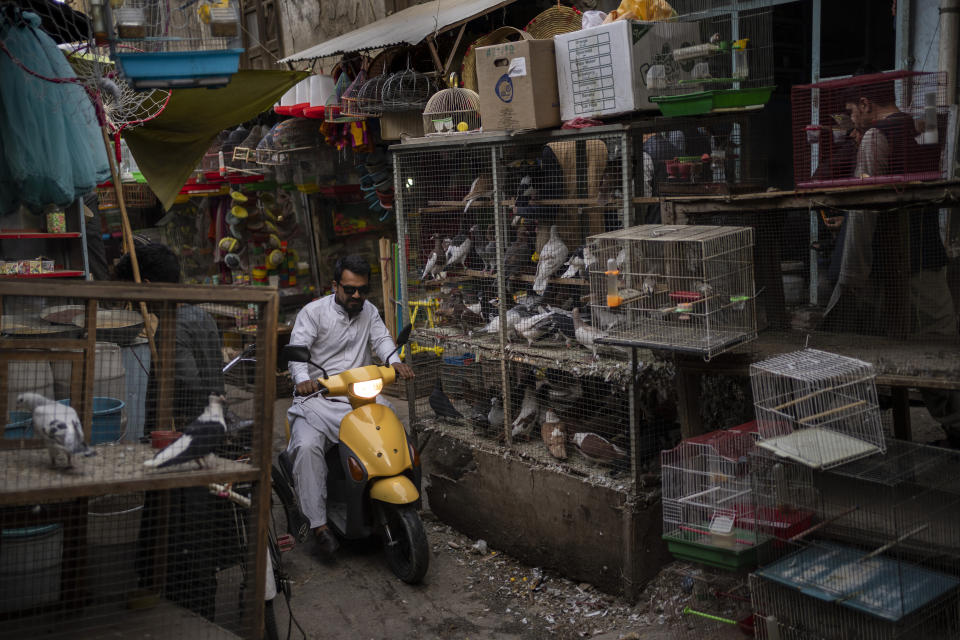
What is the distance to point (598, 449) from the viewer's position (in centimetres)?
534

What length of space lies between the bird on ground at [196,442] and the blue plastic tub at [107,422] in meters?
1.23

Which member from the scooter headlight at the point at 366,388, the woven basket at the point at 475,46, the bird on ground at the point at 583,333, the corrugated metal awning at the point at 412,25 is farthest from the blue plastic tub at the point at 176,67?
the corrugated metal awning at the point at 412,25

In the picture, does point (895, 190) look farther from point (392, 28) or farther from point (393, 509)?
point (392, 28)

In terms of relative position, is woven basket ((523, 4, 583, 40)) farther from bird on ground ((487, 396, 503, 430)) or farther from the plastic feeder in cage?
bird on ground ((487, 396, 503, 430))

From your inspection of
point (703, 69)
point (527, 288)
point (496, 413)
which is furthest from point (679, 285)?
point (496, 413)

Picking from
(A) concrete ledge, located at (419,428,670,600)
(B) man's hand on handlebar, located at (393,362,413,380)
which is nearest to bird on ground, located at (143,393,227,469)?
(B) man's hand on handlebar, located at (393,362,413,380)

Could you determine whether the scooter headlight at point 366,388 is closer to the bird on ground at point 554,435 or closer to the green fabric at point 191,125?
the bird on ground at point 554,435

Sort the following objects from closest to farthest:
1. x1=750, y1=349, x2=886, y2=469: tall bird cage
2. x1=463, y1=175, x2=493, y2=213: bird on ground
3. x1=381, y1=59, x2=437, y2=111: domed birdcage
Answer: x1=750, y1=349, x2=886, y2=469: tall bird cage
x1=463, y1=175, x2=493, y2=213: bird on ground
x1=381, y1=59, x2=437, y2=111: domed birdcage

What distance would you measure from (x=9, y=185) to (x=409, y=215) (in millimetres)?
3409

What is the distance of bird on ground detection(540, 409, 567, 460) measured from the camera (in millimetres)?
5562

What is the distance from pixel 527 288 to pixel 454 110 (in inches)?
66.9

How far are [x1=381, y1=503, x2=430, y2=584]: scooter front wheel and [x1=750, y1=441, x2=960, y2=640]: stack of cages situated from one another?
6.73ft

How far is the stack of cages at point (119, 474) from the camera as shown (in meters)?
2.90

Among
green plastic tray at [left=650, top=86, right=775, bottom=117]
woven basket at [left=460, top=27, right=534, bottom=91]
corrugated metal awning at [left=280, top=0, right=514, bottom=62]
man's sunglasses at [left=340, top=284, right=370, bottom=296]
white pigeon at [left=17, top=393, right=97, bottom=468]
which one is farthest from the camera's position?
corrugated metal awning at [left=280, top=0, right=514, bottom=62]
